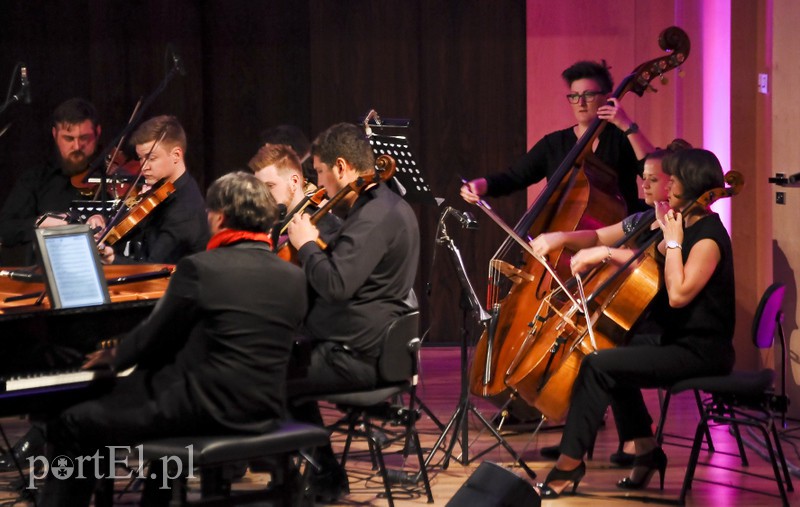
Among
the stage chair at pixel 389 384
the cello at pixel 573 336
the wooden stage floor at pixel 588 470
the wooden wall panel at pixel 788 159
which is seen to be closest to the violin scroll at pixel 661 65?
the wooden wall panel at pixel 788 159

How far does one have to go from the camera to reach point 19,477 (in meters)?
4.39

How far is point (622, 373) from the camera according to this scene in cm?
411

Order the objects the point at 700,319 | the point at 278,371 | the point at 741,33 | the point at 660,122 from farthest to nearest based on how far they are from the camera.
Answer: the point at 660,122 → the point at 741,33 → the point at 700,319 → the point at 278,371

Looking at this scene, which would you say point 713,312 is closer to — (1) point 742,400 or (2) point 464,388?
(1) point 742,400

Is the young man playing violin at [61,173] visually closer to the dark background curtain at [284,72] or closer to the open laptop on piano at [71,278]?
the open laptop on piano at [71,278]

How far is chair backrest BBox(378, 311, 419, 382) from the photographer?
3838 millimetres

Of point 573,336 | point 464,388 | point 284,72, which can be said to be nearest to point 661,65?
point 573,336

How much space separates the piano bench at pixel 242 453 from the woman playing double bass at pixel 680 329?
113 cm

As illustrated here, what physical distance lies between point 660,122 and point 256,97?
237cm

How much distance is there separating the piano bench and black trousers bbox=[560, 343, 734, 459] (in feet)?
3.68

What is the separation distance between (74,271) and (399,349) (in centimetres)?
104

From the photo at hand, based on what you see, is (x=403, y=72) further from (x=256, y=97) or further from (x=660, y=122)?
(x=660, y=122)

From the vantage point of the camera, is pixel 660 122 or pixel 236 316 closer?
pixel 236 316

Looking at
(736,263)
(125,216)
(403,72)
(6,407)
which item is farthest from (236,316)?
(403,72)
